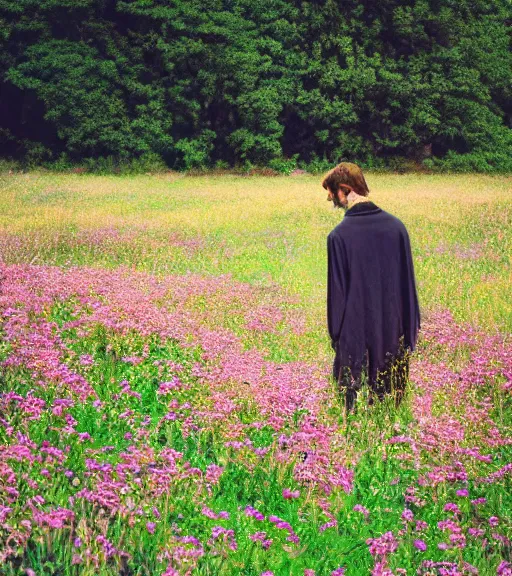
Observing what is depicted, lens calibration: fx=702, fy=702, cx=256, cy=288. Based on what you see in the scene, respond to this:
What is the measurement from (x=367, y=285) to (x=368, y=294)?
0.21 ft

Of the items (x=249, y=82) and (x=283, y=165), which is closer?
(x=249, y=82)

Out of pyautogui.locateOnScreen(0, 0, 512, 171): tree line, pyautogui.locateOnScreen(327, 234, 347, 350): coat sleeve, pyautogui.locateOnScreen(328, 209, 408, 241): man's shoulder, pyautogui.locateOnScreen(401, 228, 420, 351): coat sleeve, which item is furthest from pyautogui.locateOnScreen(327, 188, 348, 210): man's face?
pyautogui.locateOnScreen(0, 0, 512, 171): tree line

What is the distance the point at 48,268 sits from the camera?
9797mm

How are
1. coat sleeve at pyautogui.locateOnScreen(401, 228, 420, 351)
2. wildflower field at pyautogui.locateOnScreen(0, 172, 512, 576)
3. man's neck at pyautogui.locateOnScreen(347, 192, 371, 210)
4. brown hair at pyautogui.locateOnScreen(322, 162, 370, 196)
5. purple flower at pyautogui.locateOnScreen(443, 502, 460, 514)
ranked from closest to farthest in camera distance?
wildflower field at pyautogui.locateOnScreen(0, 172, 512, 576)
purple flower at pyautogui.locateOnScreen(443, 502, 460, 514)
brown hair at pyautogui.locateOnScreen(322, 162, 370, 196)
man's neck at pyautogui.locateOnScreen(347, 192, 371, 210)
coat sleeve at pyautogui.locateOnScreen(401, 228, 420, 351)

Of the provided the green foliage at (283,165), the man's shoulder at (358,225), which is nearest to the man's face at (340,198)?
the man's shoulder at (358,225)

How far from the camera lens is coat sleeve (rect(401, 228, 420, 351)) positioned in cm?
504

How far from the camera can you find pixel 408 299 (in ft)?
16.8

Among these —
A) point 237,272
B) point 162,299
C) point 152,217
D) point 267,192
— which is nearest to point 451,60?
point 267,192

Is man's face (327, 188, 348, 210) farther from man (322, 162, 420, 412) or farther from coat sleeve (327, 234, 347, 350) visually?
coat sleeve (327, 234, 347, 350)

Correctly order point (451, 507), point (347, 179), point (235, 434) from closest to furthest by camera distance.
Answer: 1. point (451, 507)
2. point (235, 434)
3. point (347, 179)

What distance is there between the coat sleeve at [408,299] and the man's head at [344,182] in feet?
1.66

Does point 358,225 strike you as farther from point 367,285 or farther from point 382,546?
point 382,546

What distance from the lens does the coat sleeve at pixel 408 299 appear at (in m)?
5.04

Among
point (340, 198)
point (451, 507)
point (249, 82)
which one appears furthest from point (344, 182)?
point (249, 82)
